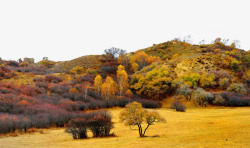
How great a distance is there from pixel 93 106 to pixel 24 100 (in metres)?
12.9

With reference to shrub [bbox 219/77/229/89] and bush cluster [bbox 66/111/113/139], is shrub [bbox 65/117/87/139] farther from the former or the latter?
shrub [bbox 219/77/229/89]

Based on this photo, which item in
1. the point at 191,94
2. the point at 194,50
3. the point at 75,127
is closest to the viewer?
the point at 75,127

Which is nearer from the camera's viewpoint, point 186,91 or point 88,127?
point 88,127

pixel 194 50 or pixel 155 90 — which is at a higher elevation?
pixel 194 50

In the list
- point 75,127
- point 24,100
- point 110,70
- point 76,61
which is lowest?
point 75,127

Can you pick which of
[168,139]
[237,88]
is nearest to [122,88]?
[237,88]

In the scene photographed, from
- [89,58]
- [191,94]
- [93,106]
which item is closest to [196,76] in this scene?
[191,94]

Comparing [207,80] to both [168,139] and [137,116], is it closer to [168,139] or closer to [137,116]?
[137,116]

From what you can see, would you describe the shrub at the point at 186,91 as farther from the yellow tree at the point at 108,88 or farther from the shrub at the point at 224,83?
the yellow tree at the point at 108,88

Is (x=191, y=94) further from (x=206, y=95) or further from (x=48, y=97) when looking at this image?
(x=48, y=97)

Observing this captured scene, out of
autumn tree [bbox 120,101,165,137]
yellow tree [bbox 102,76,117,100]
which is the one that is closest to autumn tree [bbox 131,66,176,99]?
yellow tree [bbox 102,76,117,100]

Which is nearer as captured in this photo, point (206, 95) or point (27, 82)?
point (206, 95)

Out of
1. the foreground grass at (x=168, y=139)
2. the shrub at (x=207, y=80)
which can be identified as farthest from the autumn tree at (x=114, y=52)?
the foreground grass at (x=168, y=139)

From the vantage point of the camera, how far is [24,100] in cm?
3388
